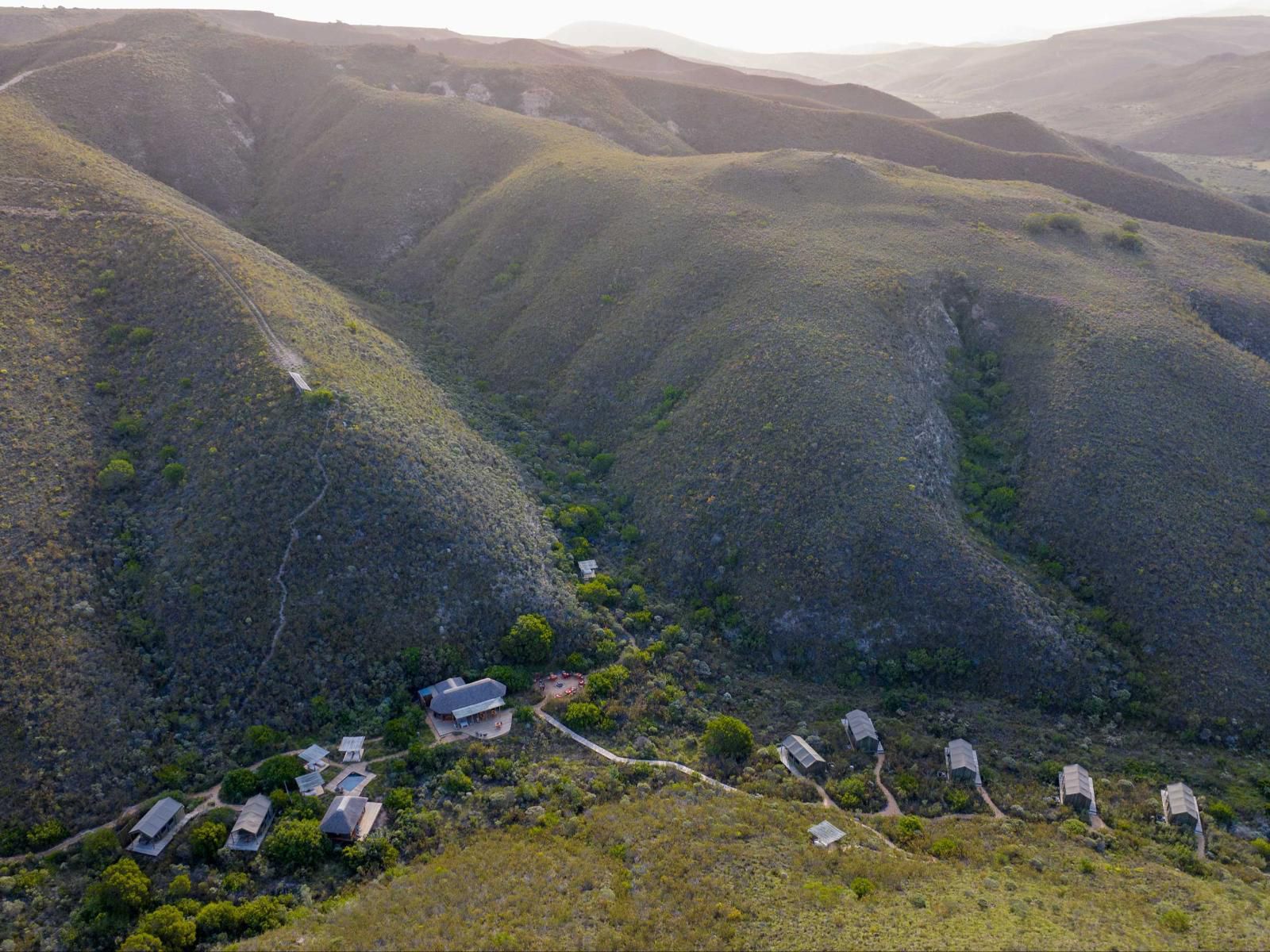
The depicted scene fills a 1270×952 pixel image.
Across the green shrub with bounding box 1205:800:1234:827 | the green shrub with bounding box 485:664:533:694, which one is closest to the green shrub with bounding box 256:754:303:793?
the green shrub with bounding box 485:664:533:694

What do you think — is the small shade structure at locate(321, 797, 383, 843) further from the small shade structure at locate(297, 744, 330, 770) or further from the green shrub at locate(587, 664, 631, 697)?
the green shrub at locate(587, 664, 631, 697)

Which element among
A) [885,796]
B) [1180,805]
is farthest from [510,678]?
[1180,805]

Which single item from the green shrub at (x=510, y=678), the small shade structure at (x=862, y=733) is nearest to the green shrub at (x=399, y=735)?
the green shrub at (x=510, y=678)

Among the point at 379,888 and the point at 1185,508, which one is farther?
the point at 1185,508

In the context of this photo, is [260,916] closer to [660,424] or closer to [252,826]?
[252,826]

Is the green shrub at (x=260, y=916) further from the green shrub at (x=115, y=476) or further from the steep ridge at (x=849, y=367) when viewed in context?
the steep ridge at (x=849, y=367)

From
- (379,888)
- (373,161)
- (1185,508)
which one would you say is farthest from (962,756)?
(373,161)

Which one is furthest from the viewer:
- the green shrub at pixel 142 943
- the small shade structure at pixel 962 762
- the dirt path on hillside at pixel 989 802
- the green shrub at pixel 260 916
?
the small shade structure at pixel 962 762

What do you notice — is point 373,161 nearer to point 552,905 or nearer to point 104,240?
point 104,240
